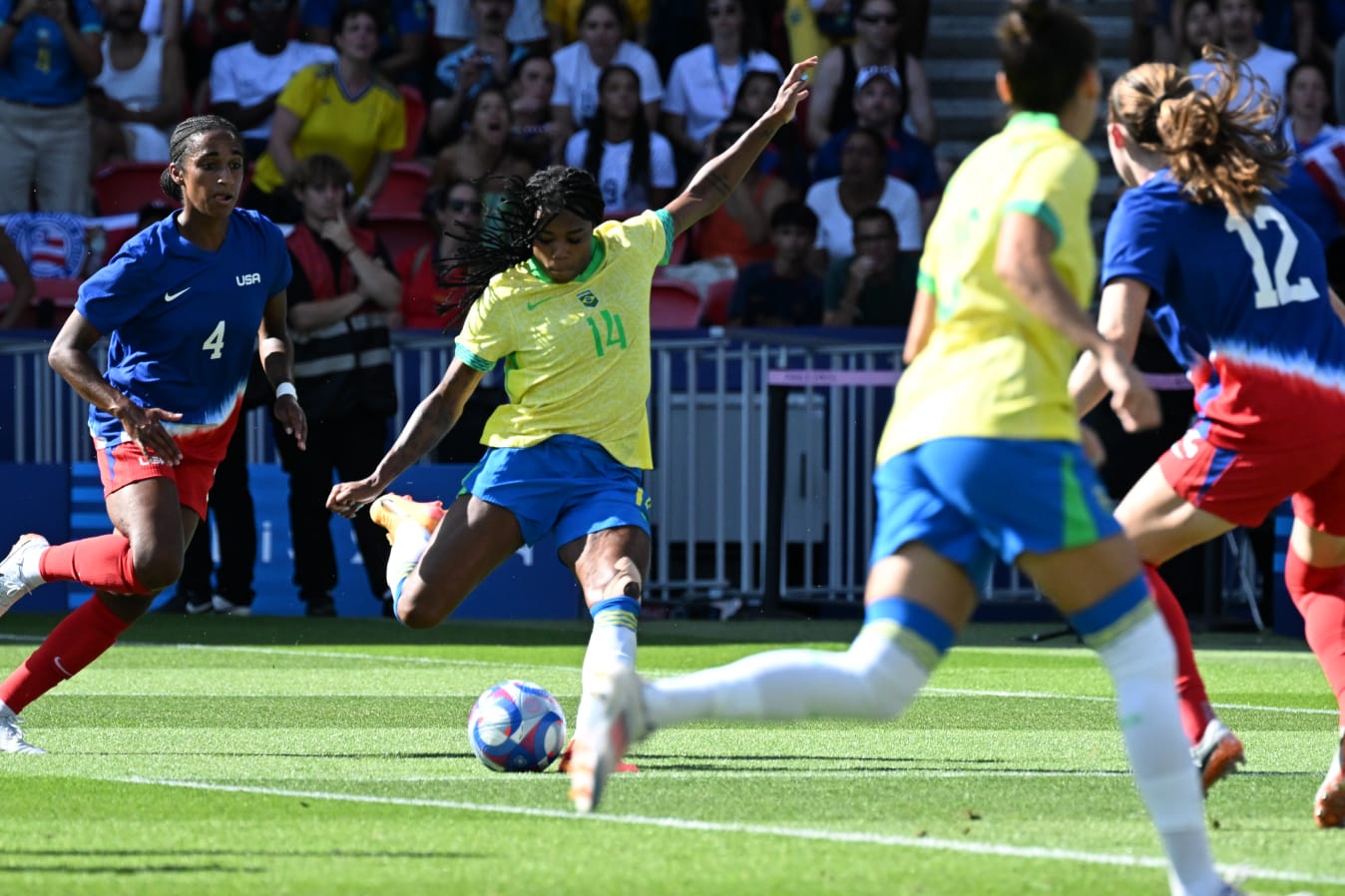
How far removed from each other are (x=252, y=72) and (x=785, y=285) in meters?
4.84

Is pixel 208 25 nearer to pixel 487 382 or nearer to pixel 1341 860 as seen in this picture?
pixel 487 382

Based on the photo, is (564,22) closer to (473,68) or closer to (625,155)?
(473,68)

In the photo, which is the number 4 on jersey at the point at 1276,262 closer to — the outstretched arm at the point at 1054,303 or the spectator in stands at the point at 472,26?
the outstretched arm at the point at 1054,303

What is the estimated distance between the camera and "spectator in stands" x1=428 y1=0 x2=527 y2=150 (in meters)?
18.3

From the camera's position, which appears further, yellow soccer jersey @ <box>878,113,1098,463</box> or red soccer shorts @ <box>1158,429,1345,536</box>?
red soccer shorts @ <box>1158,429,1345,536</box>

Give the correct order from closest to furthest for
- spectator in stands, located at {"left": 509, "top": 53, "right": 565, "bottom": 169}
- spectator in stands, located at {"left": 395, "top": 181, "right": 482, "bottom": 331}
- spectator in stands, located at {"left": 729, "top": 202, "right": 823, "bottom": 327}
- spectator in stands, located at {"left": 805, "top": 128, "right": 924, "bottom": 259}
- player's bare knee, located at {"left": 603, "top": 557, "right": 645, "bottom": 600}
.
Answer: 1. player's bare knee, located at {"left": 603, "top": 557, "right": 645, "bottom": 600}
2. spectator in stands, located at {"left": 395, "top": 181, "right": 482, "bottom": 331}
3. spectator in stands, located at {"left": 729, "top": 202, "right": 823, "bottom": 327}
4. spectator in stands, located at {"left": 805, "top": 128, "right": 924, "bottom": 259}
5. spectator in stands, located at {"left": 509, "top": 53, "right": 565, "bottom": 169}

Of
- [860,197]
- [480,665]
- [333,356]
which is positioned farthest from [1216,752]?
[860,197]

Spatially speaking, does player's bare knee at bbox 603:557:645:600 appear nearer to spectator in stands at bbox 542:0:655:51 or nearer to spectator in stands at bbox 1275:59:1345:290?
spectator in stands at bbox 1275:59:1345:290

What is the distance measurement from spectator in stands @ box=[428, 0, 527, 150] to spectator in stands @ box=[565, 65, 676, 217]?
100 centimetres

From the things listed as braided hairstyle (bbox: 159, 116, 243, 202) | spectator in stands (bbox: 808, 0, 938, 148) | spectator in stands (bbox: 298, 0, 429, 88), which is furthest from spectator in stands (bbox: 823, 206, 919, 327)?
braided hairstyle (bbox: 159, 116, 243, 202)

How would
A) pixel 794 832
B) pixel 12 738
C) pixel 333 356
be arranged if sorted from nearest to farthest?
1. pixel 794 832
2. pixel 12 738
3. pixel 333 356

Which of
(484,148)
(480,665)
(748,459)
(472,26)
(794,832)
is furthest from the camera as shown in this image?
(472,26)

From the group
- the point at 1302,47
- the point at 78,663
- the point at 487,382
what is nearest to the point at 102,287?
the point at 78,663

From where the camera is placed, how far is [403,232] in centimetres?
1802
